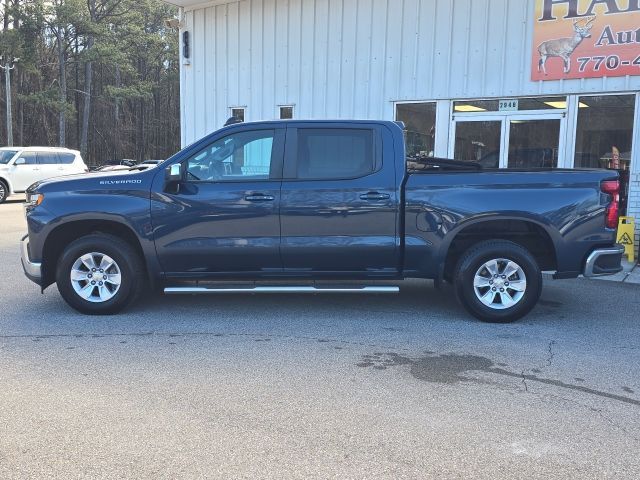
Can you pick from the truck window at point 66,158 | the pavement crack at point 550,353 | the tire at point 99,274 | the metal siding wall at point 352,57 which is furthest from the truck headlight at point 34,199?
the truck window at point 66,158

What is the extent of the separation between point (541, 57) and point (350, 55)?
3.66 metres

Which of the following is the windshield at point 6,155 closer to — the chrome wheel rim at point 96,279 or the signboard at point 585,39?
the chrome wheel rim at point 96,279

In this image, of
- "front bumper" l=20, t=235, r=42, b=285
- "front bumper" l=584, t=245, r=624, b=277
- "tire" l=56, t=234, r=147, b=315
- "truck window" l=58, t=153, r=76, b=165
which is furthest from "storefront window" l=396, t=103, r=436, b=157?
"truck window" l=58, t=153, r=76, b=165

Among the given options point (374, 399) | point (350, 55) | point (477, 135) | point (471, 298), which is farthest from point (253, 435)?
point (350, 55)

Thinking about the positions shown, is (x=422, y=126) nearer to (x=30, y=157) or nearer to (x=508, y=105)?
(x=508, y=105)

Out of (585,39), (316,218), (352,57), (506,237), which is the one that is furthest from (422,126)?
(316,218)

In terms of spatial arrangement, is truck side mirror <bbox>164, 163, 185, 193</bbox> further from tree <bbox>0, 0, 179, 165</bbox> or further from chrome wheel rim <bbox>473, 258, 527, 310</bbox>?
tree <bbox>0, 0, 179, 165</bbox>

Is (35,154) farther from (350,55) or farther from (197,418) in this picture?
(197,418)

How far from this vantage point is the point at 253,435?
340 centimetres

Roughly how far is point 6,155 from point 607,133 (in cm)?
1784

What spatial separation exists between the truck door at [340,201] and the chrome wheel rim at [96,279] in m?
1.74

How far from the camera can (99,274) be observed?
232 inches

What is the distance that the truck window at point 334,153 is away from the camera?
5.80m

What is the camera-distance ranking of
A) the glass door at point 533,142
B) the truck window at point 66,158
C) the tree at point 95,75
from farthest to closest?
1. the tree at point 95,75
2. the truck window at point 66,158
3. the glass door at point 533,142
